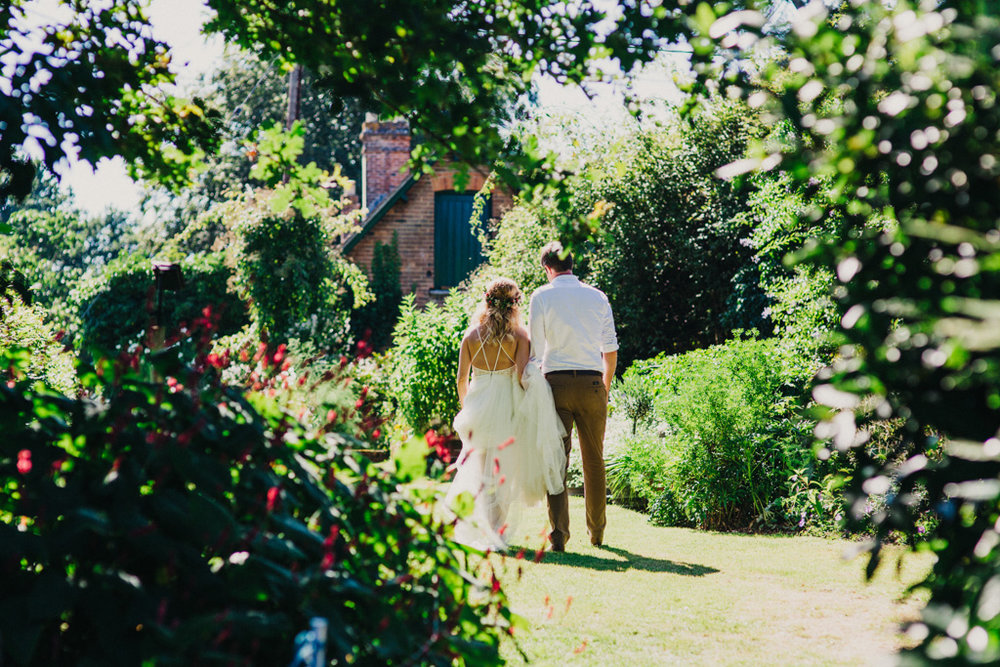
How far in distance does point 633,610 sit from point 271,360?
2.84 m

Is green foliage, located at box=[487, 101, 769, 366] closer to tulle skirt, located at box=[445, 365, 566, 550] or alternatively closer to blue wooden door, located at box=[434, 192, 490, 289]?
blue wooden door, located at box=[434, 192, 490, 289]

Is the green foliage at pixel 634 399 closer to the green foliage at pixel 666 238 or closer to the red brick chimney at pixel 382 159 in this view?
the green foliage at pixel 666 238

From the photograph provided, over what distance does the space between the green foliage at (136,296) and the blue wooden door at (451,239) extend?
468cm

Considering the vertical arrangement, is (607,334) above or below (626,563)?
above

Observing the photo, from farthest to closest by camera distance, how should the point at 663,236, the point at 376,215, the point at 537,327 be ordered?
1. the point at 376,215
2. the point at 663,236
3. the point at 537,327

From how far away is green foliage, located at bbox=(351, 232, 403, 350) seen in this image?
1983 cm

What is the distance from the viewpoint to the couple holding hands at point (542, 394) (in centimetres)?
646

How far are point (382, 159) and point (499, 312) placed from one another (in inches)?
613

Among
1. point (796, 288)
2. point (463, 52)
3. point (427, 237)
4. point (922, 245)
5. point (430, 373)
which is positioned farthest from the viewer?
point (427, 237)

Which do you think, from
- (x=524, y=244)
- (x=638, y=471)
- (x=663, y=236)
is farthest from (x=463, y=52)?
(x=524, y=244)

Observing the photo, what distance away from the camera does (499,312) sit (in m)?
6.43

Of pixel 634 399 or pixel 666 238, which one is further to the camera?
pixel 666 238

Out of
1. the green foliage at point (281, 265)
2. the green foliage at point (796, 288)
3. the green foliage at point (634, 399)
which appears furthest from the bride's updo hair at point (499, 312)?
the green foliage at point (281, 265)

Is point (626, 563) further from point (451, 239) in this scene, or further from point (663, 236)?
point (451, 239)
